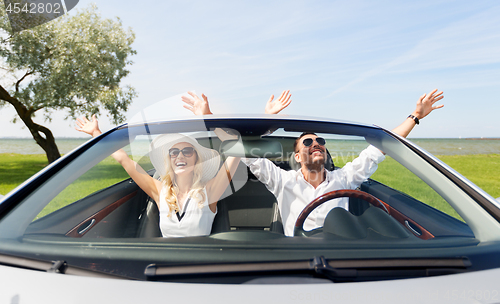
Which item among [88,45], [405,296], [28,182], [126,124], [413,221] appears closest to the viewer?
[405,296]

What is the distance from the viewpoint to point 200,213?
201 centimetres

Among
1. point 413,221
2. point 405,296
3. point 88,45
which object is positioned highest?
point 88,45

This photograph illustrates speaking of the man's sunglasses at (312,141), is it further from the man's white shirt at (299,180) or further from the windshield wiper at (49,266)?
the windshield wiper at (49,266)

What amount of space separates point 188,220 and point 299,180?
3.13 ft

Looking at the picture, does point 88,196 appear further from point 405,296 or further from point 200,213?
point 405,296

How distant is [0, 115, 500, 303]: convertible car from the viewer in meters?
0.89

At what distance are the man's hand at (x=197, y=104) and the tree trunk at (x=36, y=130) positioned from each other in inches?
519

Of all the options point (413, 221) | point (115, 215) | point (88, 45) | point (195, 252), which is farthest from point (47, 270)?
point (88, 45)

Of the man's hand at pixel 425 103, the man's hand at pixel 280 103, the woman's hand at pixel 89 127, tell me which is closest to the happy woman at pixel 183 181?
the woman's hand at pixel 89 127

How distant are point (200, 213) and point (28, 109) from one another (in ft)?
47.7

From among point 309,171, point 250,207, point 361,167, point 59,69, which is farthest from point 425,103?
point 59,69

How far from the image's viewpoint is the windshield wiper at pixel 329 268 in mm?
952

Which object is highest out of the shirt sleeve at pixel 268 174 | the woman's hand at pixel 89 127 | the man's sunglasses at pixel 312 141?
the woman's hand at pixel 89 127

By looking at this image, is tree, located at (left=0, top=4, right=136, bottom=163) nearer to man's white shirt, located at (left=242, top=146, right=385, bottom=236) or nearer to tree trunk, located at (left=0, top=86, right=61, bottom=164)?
tree trunk, located at (left=0, top=86, right=61, bottom=164)
